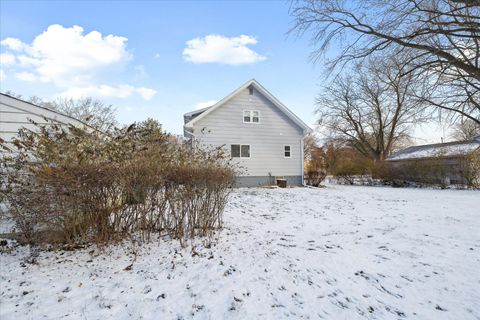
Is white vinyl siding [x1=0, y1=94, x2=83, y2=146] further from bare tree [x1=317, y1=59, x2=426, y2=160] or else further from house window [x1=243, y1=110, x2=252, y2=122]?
bare tree [x1=317, y1=59, x2=426, y2=160]

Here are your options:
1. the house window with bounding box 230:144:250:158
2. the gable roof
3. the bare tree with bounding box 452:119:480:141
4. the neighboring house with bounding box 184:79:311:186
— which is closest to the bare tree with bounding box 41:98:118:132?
the gable roof

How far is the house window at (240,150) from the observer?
49.4 ft

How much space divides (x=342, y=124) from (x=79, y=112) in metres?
31.8

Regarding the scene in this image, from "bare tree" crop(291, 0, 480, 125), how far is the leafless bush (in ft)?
20.5

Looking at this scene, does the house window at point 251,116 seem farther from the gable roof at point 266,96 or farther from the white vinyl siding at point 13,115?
the white vinyl siding at point 13,115

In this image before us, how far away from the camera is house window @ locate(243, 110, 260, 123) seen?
15484 mm

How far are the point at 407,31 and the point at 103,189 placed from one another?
332 inches

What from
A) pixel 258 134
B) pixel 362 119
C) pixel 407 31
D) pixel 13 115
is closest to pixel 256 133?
pixel 258 134

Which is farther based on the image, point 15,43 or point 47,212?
point 15,43

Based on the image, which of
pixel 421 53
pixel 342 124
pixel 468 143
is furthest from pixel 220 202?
pixel 342 124

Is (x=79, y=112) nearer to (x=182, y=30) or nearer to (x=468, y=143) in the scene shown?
(x=182, y=30)

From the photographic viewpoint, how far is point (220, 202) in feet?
15.8

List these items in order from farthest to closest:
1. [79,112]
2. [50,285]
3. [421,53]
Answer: [79,112], [421,53], [50,285]

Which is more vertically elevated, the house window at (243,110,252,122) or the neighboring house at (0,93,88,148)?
the house window at (243,110,252,122)
